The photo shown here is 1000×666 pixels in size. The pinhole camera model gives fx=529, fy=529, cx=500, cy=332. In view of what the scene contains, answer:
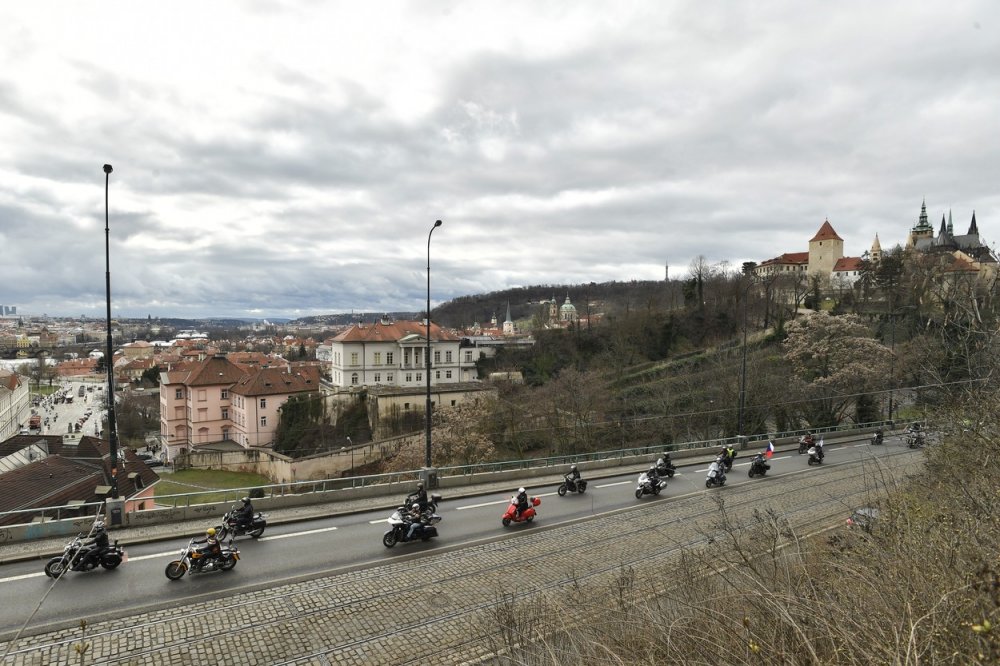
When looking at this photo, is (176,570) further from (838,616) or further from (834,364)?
(834,364)

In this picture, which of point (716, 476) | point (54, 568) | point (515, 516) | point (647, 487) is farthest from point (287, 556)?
point (716, 476)

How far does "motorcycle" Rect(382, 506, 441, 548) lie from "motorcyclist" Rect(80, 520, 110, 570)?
5720 mm

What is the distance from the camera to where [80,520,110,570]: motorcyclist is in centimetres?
1052

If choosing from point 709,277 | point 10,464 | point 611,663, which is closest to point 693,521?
point 611,663

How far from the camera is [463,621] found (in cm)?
925

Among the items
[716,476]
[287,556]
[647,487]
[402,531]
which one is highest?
[402,531]

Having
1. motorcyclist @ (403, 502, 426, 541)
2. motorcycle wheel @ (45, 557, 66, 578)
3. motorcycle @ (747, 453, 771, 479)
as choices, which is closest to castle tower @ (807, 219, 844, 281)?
motorcycle @ (747, 453, 771, 479)

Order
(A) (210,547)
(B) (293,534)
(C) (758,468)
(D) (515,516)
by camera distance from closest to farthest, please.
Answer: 1. (A) (210,547)
2. (B) (293,534)
3. (D) (515,516)
4. (C) (758,468)

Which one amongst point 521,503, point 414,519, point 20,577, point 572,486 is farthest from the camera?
point 572,486

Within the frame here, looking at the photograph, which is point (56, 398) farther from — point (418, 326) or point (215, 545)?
point (215, 545)

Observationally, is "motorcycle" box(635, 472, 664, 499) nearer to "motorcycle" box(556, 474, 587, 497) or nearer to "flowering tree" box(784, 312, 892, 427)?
"motorcycle" box(556, 474, 587, 497)

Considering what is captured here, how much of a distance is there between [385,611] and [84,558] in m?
6.27

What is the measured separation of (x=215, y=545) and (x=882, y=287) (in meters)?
69.8

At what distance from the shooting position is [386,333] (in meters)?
63.4
